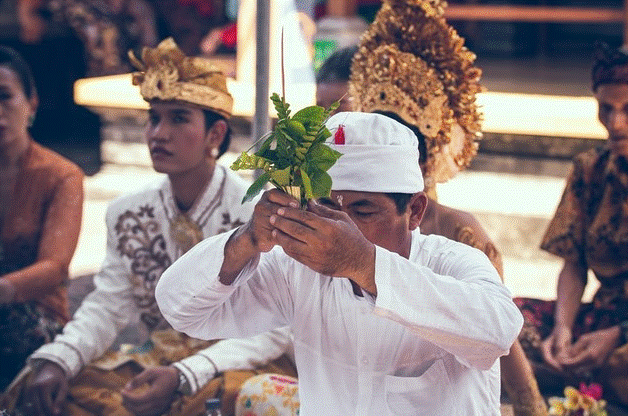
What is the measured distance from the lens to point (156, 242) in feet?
13.1

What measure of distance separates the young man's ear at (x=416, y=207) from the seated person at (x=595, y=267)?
177 centimetres

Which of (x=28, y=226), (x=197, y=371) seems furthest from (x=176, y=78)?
(x=197, y=371)

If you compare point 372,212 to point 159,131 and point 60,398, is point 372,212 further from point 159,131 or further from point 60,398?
point 60,398

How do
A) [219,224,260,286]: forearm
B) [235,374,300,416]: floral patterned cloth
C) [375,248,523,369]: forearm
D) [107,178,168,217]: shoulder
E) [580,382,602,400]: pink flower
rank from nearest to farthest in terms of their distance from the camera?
[375,248,523,369]: forearm → [219,224,260,286]: forearm → [235,374,300,416]: floral patterned cloth → [580,382,602,400]: pink flower → [107,178,168,217]: shoulder

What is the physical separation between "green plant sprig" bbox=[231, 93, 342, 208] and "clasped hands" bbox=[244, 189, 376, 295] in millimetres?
34

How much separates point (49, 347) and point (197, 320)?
1327 mm

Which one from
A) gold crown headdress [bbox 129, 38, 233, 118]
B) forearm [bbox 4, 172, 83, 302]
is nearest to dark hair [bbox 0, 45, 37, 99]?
forearm [bbox 4, 172, 83, 302]

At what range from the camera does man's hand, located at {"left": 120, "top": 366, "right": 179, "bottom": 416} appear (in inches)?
140

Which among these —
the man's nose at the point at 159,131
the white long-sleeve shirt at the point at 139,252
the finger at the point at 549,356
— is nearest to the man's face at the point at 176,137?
the man's nose at the point at 159,131

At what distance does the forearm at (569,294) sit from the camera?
4367 mm

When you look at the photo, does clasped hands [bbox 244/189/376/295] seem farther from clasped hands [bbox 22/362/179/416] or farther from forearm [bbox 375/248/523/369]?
clasped hands [bbox 22/362/179/416]

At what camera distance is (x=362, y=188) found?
2486mm

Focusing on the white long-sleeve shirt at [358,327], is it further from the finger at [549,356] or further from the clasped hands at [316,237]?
the finger at [549,356]

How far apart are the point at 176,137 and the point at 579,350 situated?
5.77ft
